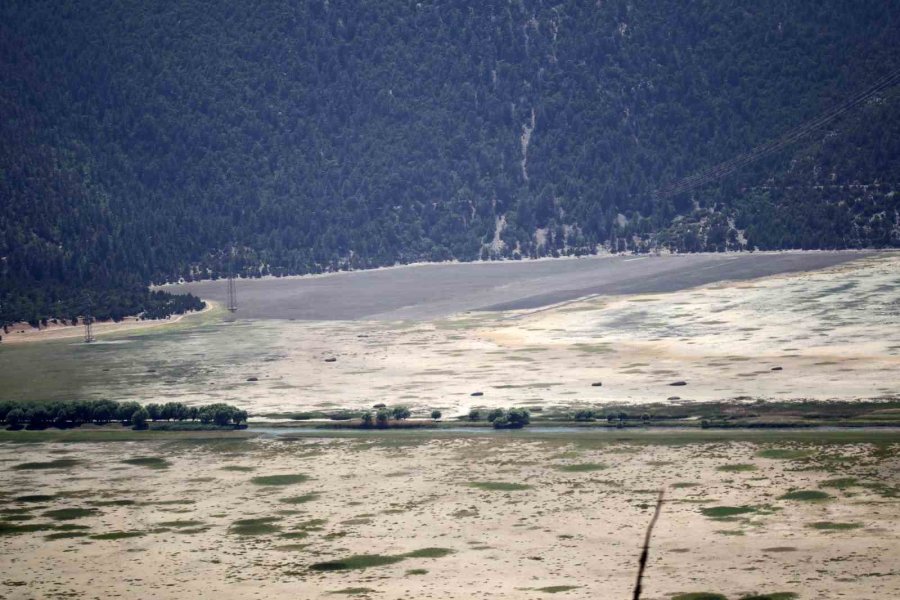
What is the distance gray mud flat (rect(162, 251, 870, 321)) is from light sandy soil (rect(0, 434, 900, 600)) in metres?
70.4

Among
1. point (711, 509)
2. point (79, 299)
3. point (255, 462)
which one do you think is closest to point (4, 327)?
point (79, 299)

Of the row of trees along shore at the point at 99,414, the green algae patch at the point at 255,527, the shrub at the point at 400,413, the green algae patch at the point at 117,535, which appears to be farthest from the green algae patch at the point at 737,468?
the row of trees along shore at the point at 99,414

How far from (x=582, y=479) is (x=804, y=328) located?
54033 millimetres

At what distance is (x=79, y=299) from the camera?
16762 centimetres

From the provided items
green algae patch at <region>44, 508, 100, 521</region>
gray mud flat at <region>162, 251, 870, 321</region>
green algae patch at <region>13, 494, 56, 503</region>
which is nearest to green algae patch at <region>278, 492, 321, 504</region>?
green algae patch at <region>44, 508, 100, 521</region>

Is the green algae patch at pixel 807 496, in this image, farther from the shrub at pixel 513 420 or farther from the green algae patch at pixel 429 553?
the shrub at pixel 513 420

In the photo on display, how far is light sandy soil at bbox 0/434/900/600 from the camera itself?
202 feet

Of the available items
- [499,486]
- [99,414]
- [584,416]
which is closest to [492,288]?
[99,414]

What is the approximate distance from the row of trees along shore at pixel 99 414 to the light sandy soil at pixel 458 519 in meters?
8.34

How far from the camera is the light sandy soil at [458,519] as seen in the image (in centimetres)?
6169

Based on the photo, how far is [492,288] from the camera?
7111 inches

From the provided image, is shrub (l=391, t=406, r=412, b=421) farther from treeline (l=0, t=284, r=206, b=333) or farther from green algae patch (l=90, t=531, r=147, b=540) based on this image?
treeline (l=0, t=284, r=206, b=333)

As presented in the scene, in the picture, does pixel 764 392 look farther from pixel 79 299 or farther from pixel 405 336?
pixel 79 299

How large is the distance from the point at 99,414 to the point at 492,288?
8266 centimetres
